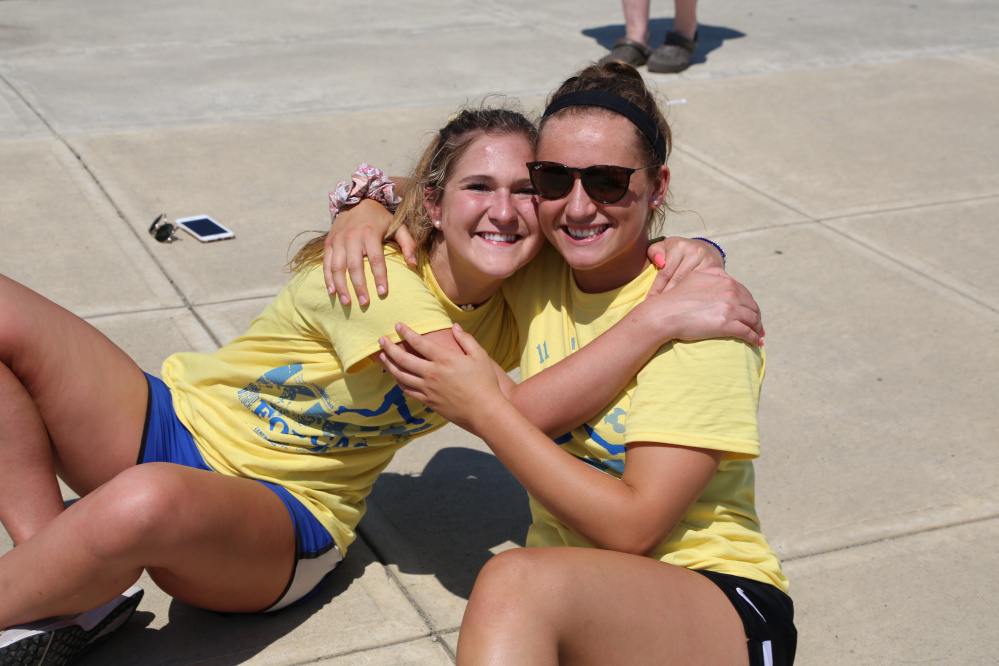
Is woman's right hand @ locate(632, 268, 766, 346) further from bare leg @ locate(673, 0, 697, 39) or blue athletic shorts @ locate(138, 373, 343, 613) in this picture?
bare leg @ locate(673, 0, 697, 39)

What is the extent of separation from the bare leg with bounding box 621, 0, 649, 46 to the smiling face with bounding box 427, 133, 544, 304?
18.7 feet

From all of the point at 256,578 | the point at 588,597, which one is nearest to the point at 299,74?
the point at 256,578

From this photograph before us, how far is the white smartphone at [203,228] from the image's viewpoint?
468 centimetres

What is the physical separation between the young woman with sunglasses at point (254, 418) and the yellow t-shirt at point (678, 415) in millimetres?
77

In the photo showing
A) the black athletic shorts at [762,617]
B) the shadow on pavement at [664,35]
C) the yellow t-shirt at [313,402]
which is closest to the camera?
the black athletic shorts at [762,617]

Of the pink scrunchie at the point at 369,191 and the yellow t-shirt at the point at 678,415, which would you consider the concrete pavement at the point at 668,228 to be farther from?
the pink scrunchie at the point at 369,191

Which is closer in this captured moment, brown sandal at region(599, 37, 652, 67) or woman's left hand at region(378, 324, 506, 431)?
woman's left hand at region(378, 324, 506, 431)

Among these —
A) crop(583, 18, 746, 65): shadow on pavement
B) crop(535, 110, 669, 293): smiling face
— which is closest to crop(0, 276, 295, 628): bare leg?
crop(535, 110, 669, 293): smiling face

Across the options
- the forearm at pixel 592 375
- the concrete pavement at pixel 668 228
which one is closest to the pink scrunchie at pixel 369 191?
the forearm at pixel 592 375

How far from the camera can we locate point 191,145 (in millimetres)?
5734

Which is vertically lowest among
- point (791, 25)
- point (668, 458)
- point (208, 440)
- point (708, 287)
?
point (791, 25)

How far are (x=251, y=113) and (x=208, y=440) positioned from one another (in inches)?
160

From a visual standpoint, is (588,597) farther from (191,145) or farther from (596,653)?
(191,145)

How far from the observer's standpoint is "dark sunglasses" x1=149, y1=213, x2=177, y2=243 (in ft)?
15.3
